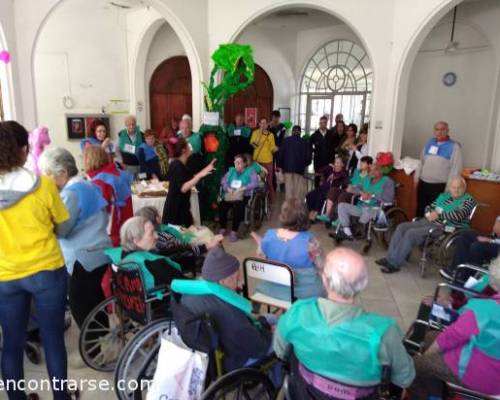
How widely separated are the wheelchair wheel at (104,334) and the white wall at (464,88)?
17.8ft

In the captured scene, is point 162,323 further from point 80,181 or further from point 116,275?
point 80,181

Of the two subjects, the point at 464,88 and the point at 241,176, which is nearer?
the point at 241,176

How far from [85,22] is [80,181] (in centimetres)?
524

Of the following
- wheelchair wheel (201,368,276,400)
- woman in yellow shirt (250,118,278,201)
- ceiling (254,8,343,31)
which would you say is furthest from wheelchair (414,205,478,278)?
ceiling (254,8,343,31)

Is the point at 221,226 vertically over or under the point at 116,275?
under

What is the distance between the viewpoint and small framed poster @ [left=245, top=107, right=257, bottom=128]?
8.58 metres

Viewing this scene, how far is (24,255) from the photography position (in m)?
1.65

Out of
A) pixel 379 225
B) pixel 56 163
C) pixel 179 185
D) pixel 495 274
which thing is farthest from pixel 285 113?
pixel 495 274

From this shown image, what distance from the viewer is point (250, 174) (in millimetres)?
5012

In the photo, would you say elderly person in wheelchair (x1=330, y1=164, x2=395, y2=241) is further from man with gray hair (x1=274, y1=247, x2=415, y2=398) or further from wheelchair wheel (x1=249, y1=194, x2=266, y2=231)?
man with gray hair (x1=274, y1=247, x2=415, y2=398)

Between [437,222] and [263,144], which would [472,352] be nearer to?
[437,222]

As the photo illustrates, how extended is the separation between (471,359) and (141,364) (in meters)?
1.42

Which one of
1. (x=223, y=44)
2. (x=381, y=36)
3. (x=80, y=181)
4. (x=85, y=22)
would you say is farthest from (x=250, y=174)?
(x=85, y=22)
